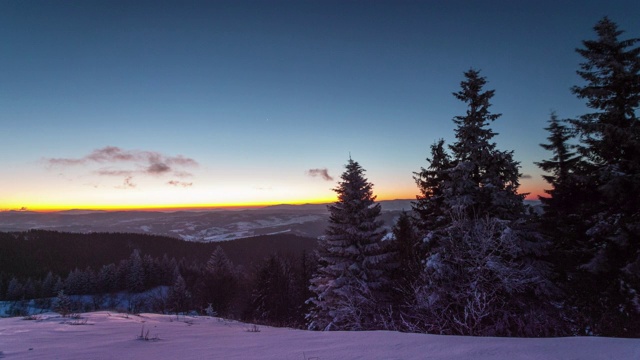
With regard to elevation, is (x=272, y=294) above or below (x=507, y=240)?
below

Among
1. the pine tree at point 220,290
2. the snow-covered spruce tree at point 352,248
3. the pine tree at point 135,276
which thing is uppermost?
the snow-covered spruce tree at point 352,248

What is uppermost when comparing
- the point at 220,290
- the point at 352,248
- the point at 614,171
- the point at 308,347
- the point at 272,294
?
the point at 614,171

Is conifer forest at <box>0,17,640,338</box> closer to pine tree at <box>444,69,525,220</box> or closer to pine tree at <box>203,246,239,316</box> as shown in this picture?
pine tree at <box>444,69,525,220</box>

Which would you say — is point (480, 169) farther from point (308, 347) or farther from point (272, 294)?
point (272, 294)

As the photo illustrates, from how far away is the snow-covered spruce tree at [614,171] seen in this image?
1251 centimetres

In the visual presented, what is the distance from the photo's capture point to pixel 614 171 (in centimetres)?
1261

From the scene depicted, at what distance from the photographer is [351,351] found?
3.60 meters

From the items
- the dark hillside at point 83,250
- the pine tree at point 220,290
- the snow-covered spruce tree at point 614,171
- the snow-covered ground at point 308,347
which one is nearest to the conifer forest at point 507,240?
the snow-covered spruce tree at point 614,171

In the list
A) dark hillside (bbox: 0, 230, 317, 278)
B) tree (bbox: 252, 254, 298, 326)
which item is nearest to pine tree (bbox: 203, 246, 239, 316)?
tree (bbox: 252, 254, 298, 326)

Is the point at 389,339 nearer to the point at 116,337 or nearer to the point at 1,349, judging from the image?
the point at 116,337

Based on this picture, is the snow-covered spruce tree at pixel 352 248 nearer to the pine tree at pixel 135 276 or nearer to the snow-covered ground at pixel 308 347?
the snow-covered ground at pixel 308 347

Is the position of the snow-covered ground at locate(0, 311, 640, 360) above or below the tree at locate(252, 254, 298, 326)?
above

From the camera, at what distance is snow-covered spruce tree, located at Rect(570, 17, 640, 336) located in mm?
12508

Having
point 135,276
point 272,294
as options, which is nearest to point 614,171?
point 272,294
